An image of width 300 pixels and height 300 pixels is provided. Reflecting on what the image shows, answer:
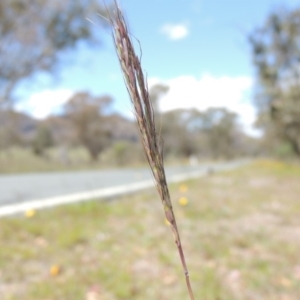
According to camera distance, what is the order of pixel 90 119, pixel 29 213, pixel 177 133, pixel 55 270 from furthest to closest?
pixel 177 133
pixel 90 119
pixel 29 213
pixel 55 270

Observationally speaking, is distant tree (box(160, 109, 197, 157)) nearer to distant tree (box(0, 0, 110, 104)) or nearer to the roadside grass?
distant tree (box(0, 0, 110, 104))

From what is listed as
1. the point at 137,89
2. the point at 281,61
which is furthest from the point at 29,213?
the point at 281,61

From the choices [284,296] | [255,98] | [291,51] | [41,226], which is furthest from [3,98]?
[284,296]

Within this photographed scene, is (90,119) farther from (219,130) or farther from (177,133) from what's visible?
(219,130)

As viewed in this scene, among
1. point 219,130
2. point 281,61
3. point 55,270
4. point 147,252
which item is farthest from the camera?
point 219,130

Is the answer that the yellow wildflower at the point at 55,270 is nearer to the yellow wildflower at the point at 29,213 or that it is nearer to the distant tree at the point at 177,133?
the yellow wildflower at the point at 29,213

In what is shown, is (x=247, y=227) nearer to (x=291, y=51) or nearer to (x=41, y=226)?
(x=41, y=226)

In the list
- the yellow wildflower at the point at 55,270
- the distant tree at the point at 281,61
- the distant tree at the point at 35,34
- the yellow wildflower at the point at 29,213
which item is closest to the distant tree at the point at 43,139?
the distant tree at the point at 35,34
